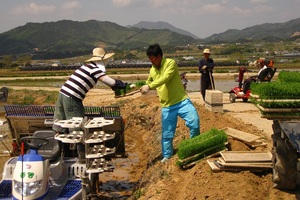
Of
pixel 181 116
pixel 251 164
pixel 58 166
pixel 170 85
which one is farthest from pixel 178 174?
pixel 58 166

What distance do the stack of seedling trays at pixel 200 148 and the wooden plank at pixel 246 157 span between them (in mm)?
480

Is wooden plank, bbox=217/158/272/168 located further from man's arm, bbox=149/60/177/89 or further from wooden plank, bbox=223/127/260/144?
man's arm, bbox=149/60/177/89

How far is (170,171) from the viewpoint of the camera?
659 cm

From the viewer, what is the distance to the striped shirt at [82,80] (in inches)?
249

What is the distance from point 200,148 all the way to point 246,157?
0.87 meters

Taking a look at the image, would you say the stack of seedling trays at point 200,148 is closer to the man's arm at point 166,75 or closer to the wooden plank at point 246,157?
the wooden plank at point 246,157

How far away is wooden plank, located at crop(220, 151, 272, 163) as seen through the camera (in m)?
5.61

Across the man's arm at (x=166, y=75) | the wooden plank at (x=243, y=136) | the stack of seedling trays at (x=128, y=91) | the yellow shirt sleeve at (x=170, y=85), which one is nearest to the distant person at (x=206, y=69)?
the stack of seedling trays at (x=128, y=91)

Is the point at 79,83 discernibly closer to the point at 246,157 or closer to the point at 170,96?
the point at 170,96

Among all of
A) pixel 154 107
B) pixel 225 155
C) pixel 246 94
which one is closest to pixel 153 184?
pixel 225 155

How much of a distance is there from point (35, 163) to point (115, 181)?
3.75m

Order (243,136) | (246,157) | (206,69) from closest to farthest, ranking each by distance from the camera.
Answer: (246,157) < (243,136) < (206,69)

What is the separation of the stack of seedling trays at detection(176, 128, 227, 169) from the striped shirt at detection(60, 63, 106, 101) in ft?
6.48

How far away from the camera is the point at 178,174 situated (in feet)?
21.0
